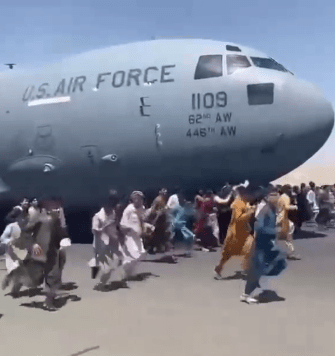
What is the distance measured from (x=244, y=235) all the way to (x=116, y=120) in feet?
19.5

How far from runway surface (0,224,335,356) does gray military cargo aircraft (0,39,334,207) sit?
11.7 ft

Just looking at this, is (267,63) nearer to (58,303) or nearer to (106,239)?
(106,239)

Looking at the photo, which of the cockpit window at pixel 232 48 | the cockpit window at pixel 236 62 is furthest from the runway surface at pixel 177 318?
the cockpit window at pixel 232 48

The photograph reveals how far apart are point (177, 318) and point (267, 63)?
9252 mm

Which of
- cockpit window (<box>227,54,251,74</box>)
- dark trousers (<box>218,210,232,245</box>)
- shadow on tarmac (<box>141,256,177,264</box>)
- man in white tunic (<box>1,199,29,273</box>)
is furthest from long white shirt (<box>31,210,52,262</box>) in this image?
dark trousers (<box>218,210,232,245</box>)

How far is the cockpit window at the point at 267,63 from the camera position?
14.9 m

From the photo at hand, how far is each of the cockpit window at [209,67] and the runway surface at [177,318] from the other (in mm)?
5419

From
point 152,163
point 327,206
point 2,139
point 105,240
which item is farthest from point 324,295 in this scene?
point 327,206

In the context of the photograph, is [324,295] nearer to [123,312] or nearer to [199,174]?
[123,312]

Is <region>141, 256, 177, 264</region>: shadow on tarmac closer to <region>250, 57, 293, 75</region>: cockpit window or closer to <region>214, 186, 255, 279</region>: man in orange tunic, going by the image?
<region>214, 186, 255, 279</region>: man in orange tunic

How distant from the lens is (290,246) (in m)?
14.0

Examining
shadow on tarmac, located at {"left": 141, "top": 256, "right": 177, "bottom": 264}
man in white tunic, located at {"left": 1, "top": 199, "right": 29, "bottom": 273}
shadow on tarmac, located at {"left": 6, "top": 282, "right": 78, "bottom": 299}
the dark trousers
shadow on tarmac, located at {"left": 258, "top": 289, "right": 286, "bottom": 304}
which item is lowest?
shadow on tarmac, located at {"left": 141, "top": 256, "right": 177, "bottom": 264}

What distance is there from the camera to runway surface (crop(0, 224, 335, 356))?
6520 mm

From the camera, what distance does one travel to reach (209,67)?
14.6 metres
